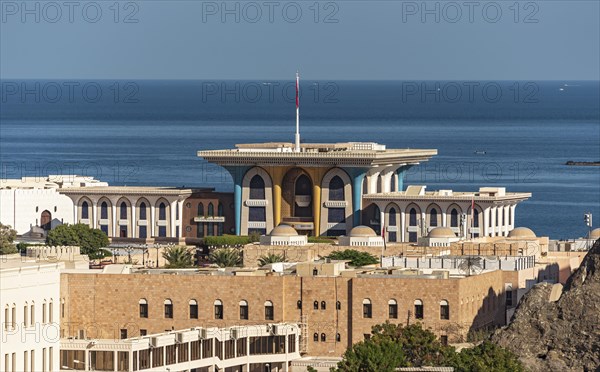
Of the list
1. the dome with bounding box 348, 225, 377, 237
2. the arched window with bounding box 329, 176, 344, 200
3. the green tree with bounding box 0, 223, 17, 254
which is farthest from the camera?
the arched window with bounding box 329, 176, 344, 200

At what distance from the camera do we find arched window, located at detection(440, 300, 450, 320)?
83.9m

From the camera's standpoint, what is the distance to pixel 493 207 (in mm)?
126688

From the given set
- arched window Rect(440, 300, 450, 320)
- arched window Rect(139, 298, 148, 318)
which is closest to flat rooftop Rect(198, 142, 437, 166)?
arched window Rect(139, 298, 148, 318)

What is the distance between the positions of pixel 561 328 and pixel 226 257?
29.0m

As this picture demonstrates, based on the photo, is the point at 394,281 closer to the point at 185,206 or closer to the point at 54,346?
the point at 54,346

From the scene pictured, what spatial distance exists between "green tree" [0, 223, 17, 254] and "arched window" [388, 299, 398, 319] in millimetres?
28518

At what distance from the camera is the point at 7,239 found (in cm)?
11675

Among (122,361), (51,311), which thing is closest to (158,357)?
(122,361)

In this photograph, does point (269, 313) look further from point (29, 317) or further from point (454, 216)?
point (454, 216)

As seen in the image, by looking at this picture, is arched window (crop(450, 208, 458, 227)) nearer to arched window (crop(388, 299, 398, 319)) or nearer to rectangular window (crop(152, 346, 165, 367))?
arched window (crop(388, 299, 398, 319))

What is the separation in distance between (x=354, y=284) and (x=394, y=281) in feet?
4.97

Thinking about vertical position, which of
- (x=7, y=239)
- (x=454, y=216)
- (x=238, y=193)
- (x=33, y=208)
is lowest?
(x=7, y=239)

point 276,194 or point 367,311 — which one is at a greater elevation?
point 276,194

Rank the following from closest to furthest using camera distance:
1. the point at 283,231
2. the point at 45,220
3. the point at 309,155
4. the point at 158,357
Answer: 1. the point at 158,357
2. the point at 283,231
3. the point at 309,155
4. the point at 45,220
